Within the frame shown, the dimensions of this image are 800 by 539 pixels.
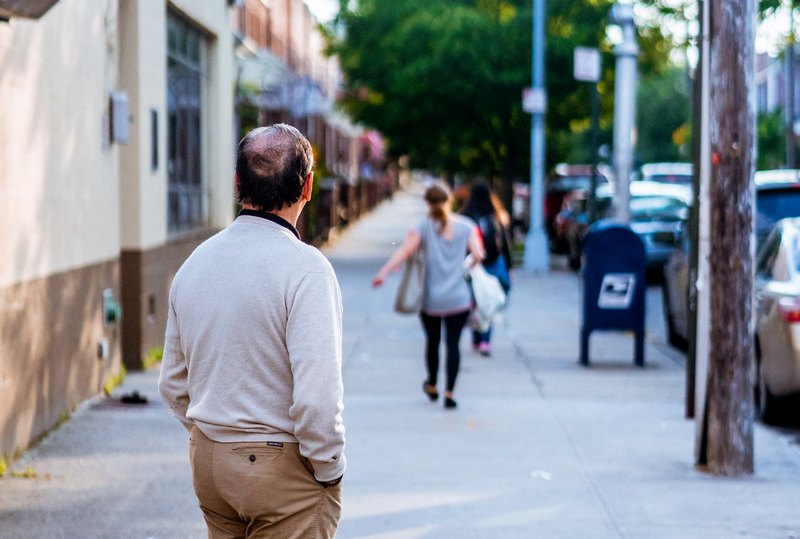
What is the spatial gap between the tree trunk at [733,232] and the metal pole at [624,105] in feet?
33.2

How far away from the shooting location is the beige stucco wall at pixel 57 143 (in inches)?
307

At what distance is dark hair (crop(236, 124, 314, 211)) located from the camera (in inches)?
141

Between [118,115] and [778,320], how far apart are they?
5122 mm

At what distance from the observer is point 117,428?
888cm

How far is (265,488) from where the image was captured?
140 inches

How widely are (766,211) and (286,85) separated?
14623mm

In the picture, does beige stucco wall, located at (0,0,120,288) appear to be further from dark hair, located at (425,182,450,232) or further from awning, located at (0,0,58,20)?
dark hair, located at (425,182,450,232)

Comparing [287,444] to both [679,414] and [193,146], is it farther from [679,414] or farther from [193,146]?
[193,146]

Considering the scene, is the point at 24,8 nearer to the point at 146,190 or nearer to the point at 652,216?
the point at 146,190

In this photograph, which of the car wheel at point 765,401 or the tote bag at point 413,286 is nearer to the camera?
the car wheel at point 765,401

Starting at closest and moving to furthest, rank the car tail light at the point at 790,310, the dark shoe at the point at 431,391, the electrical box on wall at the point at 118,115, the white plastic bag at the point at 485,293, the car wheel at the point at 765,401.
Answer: the car tail light at the point at 790,310, the car wheel at the point at 765,401, the dark shoe at the point at 431,391, the electrical box on wall at the point at 118,115, the white plastic bag at the point at 485,293

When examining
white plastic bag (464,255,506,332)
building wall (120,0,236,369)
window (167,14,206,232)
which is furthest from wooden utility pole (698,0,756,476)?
window (167,14,206,232)

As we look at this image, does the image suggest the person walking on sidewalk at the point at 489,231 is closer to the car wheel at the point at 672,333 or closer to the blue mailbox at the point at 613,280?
the blue mailbox at the point at 613,280

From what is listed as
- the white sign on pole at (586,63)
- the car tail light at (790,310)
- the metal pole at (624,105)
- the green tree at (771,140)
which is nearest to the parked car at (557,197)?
the white sign on pole at (586,63)
